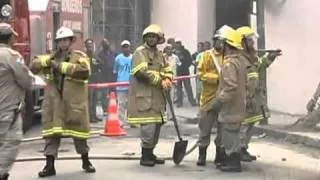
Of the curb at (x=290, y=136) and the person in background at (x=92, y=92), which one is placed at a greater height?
the person in background at (x=92, y=92)

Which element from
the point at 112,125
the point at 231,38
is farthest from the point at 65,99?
the point at 112,125

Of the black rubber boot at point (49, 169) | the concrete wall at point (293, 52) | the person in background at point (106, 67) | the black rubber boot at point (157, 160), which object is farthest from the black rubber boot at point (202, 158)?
the person in background at point (106, 67)

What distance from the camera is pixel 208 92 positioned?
33.5 feet

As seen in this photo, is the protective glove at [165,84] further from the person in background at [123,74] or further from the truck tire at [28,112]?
the person in background at [123,74]

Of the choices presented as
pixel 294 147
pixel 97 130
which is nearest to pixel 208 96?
pixel 294 147

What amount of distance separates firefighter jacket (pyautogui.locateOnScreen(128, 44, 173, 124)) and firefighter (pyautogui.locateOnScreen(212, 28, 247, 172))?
805mm

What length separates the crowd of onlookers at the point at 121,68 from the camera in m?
16.5

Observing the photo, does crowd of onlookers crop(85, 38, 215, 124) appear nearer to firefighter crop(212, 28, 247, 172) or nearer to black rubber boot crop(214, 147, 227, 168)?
black rubber boot crop(214, 147, 227, 168)

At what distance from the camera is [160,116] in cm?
1016

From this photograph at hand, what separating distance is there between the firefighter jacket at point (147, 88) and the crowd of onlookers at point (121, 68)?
2.91m

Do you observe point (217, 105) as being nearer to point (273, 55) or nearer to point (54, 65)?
point (273, 55)

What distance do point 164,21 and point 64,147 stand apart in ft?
41.0

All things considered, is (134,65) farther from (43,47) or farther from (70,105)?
(43,47)

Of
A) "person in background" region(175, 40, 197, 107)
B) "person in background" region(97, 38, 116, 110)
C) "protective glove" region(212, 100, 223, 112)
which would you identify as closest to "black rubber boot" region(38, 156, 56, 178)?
"protective glove" region(212, 100, 223, 112)
